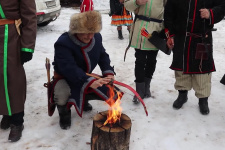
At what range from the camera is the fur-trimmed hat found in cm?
258

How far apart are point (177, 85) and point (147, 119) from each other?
65 cm

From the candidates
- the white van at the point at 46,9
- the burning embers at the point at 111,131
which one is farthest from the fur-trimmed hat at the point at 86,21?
the white van at the point at 46,9

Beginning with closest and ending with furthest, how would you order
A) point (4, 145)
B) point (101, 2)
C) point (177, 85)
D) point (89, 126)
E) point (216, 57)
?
point (4, 145) → point (89, 126) → point (177, 85) → point (216, 57) → point (101, 2)

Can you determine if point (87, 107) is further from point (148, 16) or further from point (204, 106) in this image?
point (204, 106)

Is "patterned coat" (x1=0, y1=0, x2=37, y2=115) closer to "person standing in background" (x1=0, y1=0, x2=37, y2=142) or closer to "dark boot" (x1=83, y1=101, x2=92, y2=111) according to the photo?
"person standing in background" (x1=0, y1=0, x2=37, y2=142)

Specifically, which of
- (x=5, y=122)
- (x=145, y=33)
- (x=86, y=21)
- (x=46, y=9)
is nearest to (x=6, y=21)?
(x=86, y=21)

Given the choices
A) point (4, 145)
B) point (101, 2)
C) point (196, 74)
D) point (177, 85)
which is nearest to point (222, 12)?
point (196, 74)

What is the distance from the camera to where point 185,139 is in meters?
2.97

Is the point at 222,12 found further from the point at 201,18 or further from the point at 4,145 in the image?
the point at 4,145

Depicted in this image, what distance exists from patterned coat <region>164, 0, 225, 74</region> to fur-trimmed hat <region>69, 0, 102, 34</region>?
42.9 inches

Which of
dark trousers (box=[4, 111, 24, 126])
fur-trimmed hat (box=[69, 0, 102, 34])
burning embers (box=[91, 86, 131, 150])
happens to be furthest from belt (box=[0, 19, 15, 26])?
burning embers (box=[91, 86, 131, 150])

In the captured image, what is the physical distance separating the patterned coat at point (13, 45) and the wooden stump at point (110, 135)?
0.97 metres

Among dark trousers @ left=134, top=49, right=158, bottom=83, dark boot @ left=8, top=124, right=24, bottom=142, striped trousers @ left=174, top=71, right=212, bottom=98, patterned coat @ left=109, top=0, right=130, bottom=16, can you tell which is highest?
patterned coat @ left=109, top=0, right=130, bottom=16

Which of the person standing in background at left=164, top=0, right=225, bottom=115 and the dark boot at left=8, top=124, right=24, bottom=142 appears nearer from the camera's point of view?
the dark boot at left=8, top=124, right=24, bottom=142
